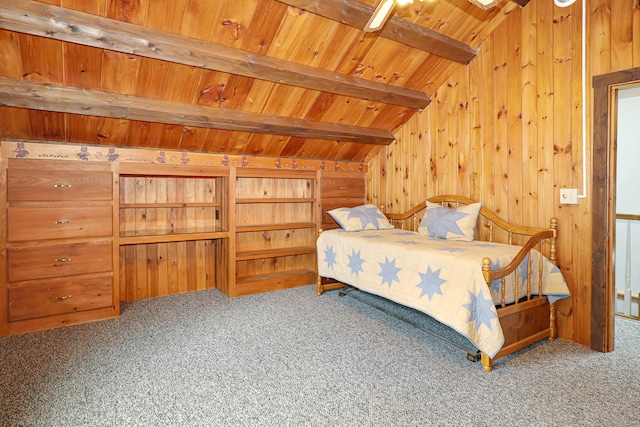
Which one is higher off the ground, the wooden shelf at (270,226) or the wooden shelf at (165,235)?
the wooden shelf at (270,226)

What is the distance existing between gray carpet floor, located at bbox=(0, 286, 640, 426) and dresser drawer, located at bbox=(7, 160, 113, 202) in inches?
40.2

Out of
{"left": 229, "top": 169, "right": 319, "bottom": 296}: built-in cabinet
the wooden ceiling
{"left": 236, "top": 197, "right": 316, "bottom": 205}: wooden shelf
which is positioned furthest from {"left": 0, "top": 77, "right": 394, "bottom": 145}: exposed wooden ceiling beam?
{"left": 236, "top": 197, "right": 316, "bottom": 205}: wooden shelf

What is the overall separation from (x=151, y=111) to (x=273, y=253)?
72.1 inches

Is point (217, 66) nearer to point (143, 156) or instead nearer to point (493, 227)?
point (143, 156)

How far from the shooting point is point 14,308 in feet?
8.43

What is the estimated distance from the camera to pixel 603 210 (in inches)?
90.1

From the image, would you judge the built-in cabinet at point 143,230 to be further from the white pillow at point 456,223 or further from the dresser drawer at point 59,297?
the white pillow at point 456,223

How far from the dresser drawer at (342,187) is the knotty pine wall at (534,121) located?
930mm

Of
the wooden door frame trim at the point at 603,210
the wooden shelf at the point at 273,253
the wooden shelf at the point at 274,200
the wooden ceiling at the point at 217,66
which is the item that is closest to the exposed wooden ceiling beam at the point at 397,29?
the wooden ceiling at the point at 217,66

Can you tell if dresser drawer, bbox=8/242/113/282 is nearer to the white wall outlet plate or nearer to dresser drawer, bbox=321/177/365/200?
dresser drawer, bbox=321/177/365/200

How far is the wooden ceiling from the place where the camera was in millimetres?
2113

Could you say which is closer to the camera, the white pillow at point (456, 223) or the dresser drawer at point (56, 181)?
the dresser drawer at point (56, 181)

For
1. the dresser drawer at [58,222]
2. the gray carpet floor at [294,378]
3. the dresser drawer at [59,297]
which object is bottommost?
the gray carpet floor at [294,378]

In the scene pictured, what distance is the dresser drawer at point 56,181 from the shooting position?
101 inches
